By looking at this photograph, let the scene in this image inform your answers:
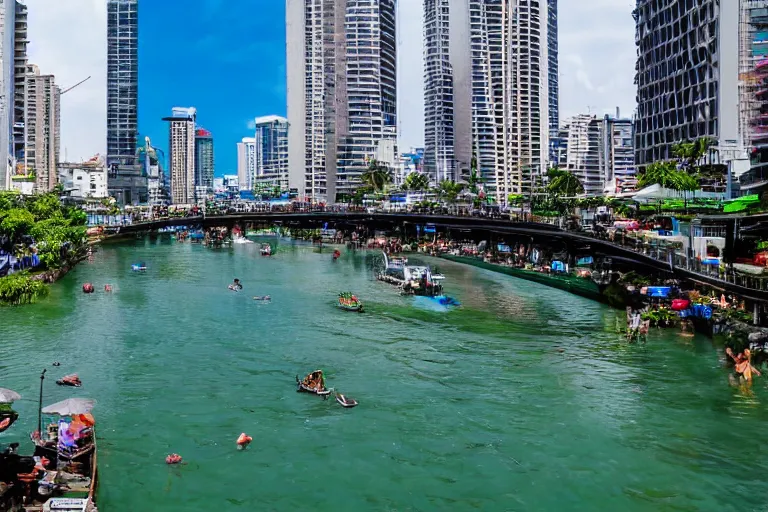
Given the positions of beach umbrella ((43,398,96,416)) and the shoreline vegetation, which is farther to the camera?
the shoreline vegetation

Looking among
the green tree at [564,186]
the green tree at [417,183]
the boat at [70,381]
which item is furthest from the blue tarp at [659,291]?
the green tree at [417,183]

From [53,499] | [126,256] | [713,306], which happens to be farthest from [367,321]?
[126,256]

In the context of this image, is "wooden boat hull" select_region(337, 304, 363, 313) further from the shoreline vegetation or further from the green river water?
the shoreline vegetation

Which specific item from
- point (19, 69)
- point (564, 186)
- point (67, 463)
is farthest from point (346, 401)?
point (19, 69)

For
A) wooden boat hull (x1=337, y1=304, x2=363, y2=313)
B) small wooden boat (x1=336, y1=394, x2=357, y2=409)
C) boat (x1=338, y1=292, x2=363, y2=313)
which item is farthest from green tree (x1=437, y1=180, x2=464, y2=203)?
small wooden boat (x1=336, y1=394, x2=357, y2=409)

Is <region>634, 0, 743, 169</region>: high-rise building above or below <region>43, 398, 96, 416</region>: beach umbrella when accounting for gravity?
above

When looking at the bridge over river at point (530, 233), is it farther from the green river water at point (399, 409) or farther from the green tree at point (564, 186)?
the green tree at point (564, 186)

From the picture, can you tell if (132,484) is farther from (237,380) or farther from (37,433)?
(237,380)

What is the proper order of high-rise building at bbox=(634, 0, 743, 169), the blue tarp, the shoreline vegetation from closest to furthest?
1. the blue tarp
2. the shoreline vegetation
3. high-rise building at bbox=(634, 0, 743, 169)
